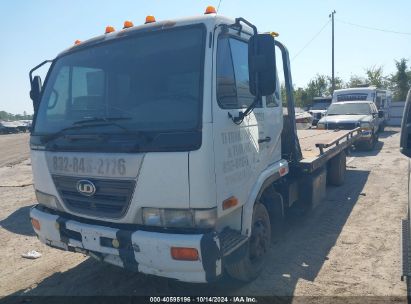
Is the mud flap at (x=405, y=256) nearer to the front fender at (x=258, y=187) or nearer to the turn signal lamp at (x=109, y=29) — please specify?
the front fender at (x=258, y=187)

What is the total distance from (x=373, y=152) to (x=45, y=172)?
40.8 ft

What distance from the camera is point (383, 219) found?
5582 mm

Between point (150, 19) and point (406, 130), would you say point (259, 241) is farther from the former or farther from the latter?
point (150, 19)

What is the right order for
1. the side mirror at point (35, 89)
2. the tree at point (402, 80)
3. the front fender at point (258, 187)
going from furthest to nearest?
the tree at point (402, 80), the side mirror at point (35, 89), the front fender at point (258, 187)

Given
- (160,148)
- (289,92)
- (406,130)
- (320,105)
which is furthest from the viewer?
(320,105)

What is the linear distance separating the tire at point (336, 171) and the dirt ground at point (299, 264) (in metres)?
0.94

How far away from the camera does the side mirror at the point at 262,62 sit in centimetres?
283

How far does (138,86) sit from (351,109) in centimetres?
1281

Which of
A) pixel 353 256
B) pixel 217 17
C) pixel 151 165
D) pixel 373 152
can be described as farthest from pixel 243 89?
pixel 373 152

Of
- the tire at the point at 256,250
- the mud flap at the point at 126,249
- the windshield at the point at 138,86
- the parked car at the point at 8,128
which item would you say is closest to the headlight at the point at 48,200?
the windshield at the point at 138,86

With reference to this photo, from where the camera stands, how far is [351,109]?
14.1m

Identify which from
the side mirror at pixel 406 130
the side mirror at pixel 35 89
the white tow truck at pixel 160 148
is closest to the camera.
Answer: the side mirror at pixel 406 130

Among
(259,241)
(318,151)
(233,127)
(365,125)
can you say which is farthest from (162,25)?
(365,125)

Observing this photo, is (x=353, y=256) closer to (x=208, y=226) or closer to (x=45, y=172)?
(x=208, y=226)
